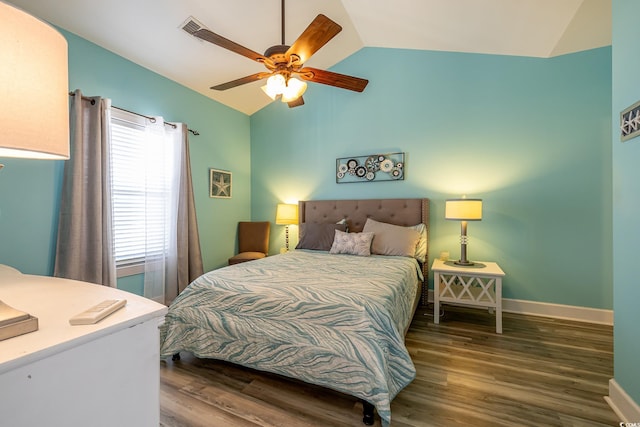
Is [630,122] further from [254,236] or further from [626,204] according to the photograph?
[254,236]

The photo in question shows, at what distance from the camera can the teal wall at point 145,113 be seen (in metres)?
2.15

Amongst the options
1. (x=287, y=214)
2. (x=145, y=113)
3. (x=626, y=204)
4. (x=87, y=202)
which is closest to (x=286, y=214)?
(x=287, y=214)

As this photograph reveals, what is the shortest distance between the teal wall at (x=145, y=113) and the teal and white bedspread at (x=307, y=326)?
1380 millimetres

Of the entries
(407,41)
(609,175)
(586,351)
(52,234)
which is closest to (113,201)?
(52,234)

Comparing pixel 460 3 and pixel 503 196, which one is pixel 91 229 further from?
pixel 503 196

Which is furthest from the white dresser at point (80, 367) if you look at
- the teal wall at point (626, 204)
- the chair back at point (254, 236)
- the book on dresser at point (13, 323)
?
the chair back at point (254, 236)

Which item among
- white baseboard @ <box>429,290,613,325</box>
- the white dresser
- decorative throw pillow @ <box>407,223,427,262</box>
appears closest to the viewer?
the white dresser

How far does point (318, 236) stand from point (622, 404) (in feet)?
9.05

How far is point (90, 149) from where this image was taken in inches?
98.4

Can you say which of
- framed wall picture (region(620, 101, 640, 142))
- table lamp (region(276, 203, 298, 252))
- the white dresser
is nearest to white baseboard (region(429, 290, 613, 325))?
framed wall picture (region(620, 101, 640, 142))

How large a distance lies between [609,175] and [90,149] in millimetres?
5046

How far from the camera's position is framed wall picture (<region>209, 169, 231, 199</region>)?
12.7 ft

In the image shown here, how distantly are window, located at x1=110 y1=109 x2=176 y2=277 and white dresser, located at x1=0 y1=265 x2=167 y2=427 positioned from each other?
7.42 ft

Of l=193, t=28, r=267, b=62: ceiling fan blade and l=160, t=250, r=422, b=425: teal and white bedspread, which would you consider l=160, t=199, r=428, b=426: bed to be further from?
l=193, t=28, r=267, b=62: ceiling fan blade
